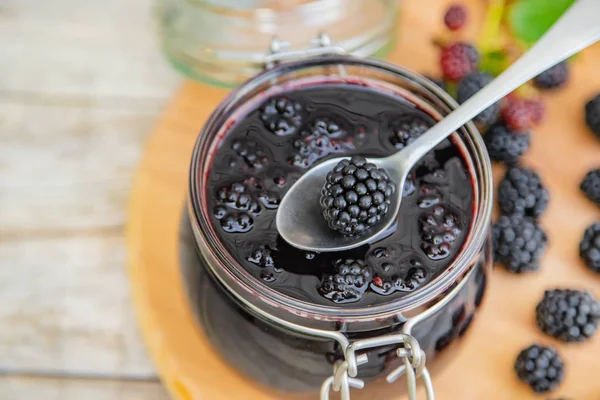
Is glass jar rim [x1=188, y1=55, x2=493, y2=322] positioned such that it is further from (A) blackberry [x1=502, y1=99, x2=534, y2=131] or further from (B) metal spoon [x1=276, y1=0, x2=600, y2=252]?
(A) blackberry [x1=502, y1=99, x2=534, y2=131]

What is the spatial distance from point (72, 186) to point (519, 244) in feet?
2.41

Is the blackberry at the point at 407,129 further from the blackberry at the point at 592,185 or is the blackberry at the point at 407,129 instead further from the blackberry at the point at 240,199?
the blackberry at the point at 592,185

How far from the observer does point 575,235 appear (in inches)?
36.1

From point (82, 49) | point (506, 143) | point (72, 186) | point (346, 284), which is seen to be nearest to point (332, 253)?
point (346, 284)

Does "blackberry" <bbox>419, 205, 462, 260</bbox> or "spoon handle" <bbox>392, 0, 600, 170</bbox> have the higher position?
"spoon handle" <bbox>392, 0, 600, 170</bbox>

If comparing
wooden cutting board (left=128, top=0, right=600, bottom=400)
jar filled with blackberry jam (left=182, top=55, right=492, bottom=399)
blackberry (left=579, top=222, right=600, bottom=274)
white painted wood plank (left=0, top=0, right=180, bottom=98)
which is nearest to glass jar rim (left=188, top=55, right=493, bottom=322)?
jar filled with blackberry jam (left=182, top=55, right=492, bottom=399)

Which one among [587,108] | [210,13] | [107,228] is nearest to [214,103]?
[210,13]

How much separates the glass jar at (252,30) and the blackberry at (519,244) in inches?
14.8

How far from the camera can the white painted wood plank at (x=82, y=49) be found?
1.22m

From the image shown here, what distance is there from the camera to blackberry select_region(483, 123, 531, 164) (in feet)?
3.08

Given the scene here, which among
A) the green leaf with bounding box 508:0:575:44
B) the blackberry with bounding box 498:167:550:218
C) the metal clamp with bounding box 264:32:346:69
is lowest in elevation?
the blackberry with bounding box 498:167:550:218

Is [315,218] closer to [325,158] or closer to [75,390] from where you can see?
[325,158]

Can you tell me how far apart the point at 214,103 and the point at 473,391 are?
57 centimetres

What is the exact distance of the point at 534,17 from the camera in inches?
40.1
